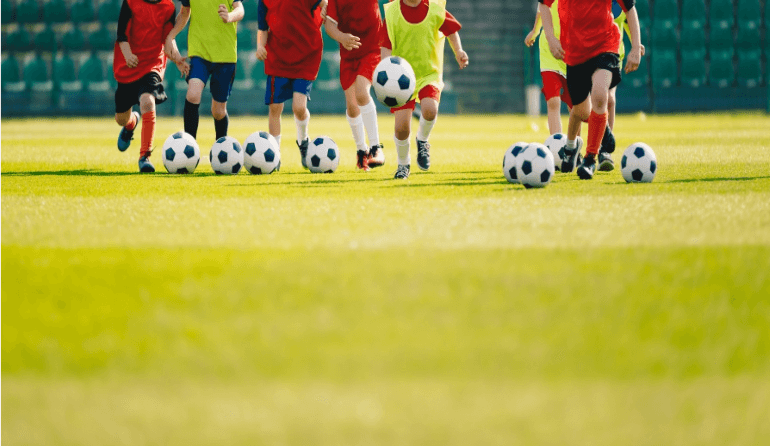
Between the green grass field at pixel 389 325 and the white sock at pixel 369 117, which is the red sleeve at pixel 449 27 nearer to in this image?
the white sock at pixel 369 117

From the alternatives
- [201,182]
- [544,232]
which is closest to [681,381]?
[544,232]

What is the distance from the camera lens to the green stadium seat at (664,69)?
90.5 feet

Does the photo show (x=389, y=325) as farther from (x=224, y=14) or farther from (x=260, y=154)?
(x=224, y=14)

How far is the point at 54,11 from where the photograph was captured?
28500 millimetres

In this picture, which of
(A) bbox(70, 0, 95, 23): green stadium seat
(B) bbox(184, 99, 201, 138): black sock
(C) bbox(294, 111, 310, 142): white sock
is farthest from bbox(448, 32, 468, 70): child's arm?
(A) bbox(70, 0, 95, 23): green stadium seat

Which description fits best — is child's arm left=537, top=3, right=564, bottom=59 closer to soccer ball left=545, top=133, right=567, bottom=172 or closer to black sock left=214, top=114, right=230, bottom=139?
soccer ball left=545, top=133, right=567, bottom=172

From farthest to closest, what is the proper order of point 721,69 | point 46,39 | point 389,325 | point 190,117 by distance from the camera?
1. point 46,39
2. point 721,69
3. point 190,117
4. point 389,325

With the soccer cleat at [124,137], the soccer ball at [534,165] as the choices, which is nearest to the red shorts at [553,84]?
the soccer ball at [534,165]

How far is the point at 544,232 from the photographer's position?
3.72m

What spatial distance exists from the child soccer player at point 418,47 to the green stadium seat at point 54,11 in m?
24.8

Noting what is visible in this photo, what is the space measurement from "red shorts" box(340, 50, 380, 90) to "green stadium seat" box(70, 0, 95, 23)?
23429 mm

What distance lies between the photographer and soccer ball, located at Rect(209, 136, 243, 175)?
23.6 ft

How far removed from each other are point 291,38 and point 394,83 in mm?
1836

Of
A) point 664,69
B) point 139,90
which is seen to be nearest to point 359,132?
point 139,90
